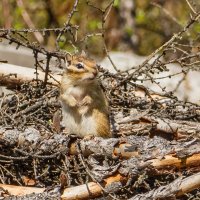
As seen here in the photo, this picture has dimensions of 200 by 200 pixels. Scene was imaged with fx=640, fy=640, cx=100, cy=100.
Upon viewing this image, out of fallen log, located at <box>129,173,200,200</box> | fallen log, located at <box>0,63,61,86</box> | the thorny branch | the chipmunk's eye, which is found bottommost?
fallen log, located at <box>129,173,200,200</box>

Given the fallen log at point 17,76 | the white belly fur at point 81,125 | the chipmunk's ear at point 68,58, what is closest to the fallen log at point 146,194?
the white belly fur at point 81,125

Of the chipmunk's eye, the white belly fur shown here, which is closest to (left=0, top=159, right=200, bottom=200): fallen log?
the white belly fur

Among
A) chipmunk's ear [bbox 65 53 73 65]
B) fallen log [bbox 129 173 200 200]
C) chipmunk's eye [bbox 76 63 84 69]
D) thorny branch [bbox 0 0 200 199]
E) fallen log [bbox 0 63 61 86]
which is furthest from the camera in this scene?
fallen log [bbox 0 63 61 86]

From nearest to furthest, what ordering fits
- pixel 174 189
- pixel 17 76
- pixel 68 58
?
1. pixel 174 189
2. pixel 68 58
3. pixel 17 76

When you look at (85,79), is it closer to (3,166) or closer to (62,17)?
(3,166)

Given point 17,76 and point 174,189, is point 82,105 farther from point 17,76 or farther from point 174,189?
point 174,189

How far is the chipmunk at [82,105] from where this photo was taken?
16.9ft

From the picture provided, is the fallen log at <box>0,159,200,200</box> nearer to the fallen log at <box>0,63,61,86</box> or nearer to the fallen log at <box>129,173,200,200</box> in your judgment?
the fallen log at <box>129,173,200,200</box>

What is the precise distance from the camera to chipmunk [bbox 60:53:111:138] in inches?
202

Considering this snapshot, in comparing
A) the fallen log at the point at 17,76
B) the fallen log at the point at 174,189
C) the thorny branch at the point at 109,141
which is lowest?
the fallen log at the point at 174,189

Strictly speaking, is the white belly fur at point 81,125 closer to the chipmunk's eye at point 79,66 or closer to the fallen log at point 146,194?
the chipmunk's eye at point 79,66

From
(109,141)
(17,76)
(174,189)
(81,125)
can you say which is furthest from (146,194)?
(17,76)

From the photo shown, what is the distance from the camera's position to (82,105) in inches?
203

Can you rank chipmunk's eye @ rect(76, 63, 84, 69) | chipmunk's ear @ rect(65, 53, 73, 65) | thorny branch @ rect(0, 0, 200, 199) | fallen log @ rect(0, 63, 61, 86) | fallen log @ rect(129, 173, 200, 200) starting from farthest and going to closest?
fallen log @ rect(0, 63, 61, 86)
chipmunk's ear @ rect(65, 53, 73, 65)
chipmunk's eye @ rect(76, 63, 84, 69)
thorny branch @ rect(0, 0, 200, 199)
fallen log @ rect(129, 173, 200, 200)
